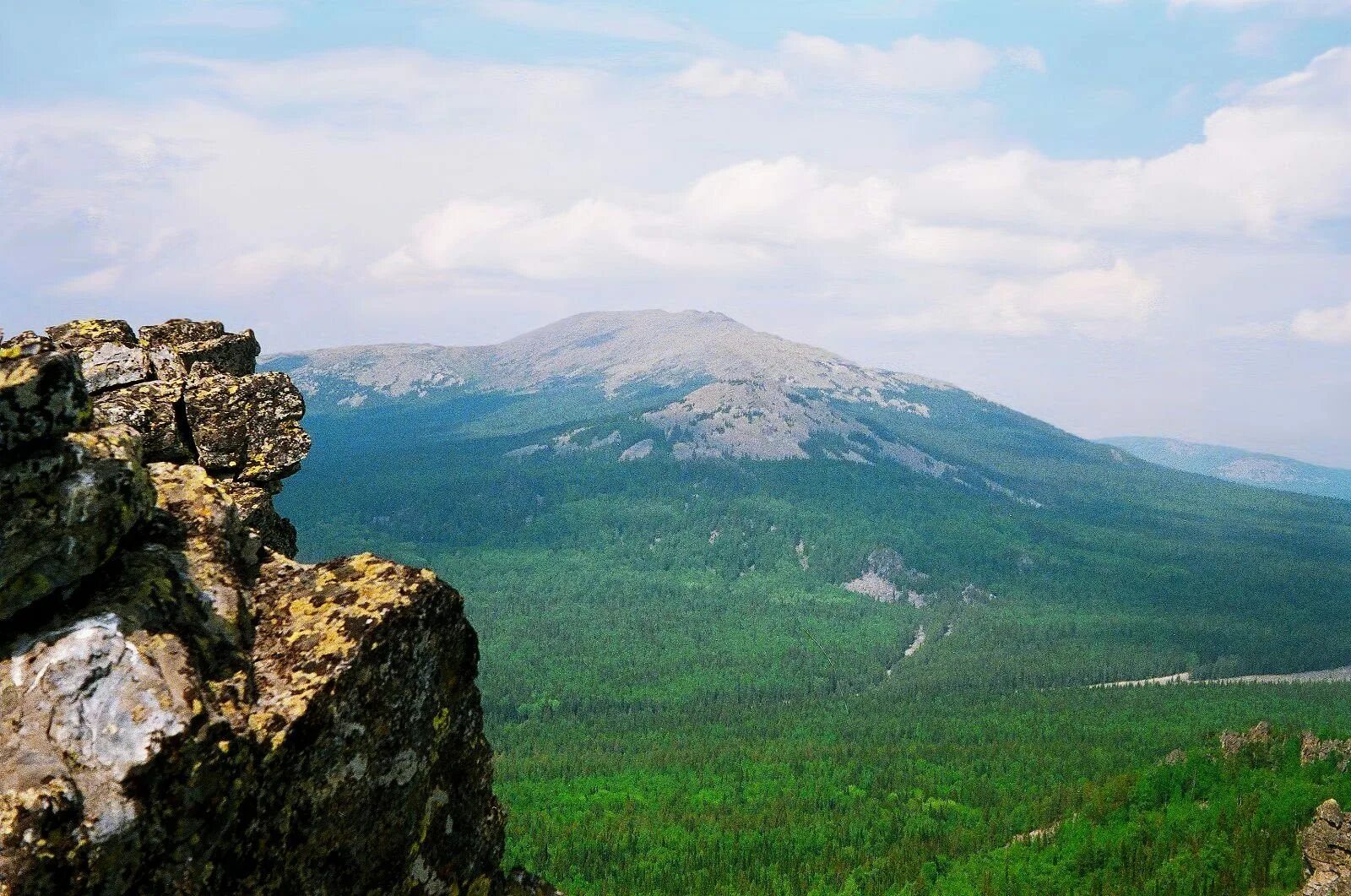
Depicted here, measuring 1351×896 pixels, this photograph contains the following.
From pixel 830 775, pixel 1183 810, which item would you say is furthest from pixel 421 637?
pixel 830 775

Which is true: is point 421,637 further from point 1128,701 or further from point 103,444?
point 1128,701

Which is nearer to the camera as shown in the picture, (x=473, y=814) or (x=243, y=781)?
(x=243, y=781)

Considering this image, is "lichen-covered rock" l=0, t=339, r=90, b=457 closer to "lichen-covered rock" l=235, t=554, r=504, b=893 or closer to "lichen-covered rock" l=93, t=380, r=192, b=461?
"lichen-covered rock" l=235, t=554, r=504, b=893

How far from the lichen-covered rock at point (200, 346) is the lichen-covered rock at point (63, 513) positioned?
521 inches

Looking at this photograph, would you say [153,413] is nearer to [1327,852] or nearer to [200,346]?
[200,346]

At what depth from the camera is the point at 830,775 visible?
466 feet

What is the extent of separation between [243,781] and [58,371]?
6815 mm

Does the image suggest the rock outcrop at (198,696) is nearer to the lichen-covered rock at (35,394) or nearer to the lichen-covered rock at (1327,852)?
the lichen-covered rock at (35,394)

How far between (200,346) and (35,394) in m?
17.6

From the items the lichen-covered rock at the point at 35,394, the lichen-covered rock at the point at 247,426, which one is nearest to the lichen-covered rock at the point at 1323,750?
the lichen-covered rock at the point at 247,426

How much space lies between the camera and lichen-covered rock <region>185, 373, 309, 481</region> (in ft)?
77.9

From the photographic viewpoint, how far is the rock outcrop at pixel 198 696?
1148cm

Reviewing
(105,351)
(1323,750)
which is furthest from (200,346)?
(1323,750)

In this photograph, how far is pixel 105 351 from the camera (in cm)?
2322
